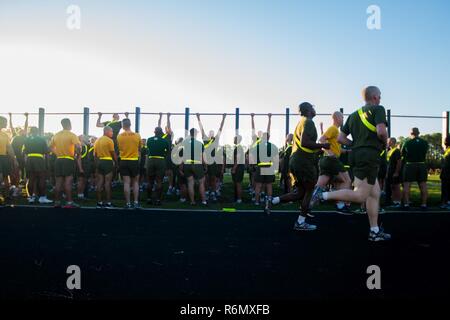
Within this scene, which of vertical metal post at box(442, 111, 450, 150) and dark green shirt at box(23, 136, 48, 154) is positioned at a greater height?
Answer: vertical metal post at box(442, 111, 450, 150)

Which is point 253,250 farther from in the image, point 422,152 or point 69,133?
point 422,152

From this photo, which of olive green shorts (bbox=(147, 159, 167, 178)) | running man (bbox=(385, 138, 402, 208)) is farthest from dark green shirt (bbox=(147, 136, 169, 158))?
running man (bbox=(385, 138, 402, 208))

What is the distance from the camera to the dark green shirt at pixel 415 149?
967 centimetres

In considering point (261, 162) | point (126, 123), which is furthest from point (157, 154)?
point (261, 162)

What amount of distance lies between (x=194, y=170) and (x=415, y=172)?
18.9 ft

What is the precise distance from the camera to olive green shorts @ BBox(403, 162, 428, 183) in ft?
31.4

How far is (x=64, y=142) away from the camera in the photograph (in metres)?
8.91

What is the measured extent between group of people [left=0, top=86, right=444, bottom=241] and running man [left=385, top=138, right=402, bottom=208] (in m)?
0.03

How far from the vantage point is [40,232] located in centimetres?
548

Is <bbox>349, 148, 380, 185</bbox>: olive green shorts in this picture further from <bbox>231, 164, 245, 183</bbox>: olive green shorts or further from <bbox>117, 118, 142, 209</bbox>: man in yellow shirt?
<bbox>231, 164, 245, 183</bbox>: olive green shorts

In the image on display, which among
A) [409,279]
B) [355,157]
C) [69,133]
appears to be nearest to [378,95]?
[355,157]

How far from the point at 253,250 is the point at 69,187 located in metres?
6.26

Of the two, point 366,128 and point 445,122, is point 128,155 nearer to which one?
point 366,128

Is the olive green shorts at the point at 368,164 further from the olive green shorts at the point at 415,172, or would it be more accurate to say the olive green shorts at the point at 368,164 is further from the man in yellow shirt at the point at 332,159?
the olive green shorts at the point at 415,172
